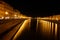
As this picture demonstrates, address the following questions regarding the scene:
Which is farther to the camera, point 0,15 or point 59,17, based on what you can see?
point 59,17

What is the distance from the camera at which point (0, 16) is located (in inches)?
1399

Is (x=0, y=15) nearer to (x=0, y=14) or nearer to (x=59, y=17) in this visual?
(x=0, y=14)

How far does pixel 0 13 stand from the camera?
34.3 metres

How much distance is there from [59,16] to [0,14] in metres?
18.2

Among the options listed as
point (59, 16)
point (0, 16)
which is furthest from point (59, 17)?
point (0, 16)

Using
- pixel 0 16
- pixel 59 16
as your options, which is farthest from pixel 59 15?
pixel 0 16

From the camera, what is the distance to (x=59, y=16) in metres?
45.0

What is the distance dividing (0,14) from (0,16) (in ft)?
2.29

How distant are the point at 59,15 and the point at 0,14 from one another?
17.6 m

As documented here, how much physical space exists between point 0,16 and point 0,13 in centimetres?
137

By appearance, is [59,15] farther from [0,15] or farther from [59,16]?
[0,15]

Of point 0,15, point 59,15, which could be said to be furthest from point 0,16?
point 59,15

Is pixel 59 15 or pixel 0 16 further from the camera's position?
pixel 59 15

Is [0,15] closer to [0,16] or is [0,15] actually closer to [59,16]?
[0,16]
